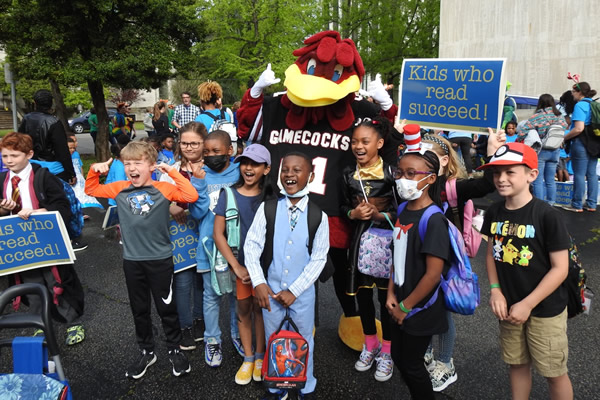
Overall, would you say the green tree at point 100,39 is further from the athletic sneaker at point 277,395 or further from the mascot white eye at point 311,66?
the athletic sneaker at point 277,395

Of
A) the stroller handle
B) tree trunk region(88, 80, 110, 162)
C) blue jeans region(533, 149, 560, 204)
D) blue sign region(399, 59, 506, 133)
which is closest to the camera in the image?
the stroller handle

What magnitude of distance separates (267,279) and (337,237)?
27.2 inches

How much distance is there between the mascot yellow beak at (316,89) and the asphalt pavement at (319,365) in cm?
184

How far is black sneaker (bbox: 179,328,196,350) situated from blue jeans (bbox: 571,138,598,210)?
257 inches

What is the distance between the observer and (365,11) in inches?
822

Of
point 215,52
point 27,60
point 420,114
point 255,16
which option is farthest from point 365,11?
point 420,114

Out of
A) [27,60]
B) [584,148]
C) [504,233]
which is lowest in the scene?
[504,233]

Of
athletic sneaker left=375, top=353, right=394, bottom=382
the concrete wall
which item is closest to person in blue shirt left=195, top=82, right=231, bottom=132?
athletic sneaker left=375, top=353, right=394, bottom=382

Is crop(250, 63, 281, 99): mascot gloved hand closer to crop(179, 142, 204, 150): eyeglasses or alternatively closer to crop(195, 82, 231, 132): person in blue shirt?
crop(179, 142, 204, 150): eyeglasses

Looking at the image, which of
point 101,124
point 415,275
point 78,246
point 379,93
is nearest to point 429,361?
point 415,275

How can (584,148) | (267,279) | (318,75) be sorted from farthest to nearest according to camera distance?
(584,148), (318,75), (267,279)

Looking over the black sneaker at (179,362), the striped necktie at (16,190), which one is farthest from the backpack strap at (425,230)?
the striped necktie at (16,190)

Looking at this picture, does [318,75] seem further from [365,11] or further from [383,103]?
[365,11]

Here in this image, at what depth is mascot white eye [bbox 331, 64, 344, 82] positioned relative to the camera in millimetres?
3102
